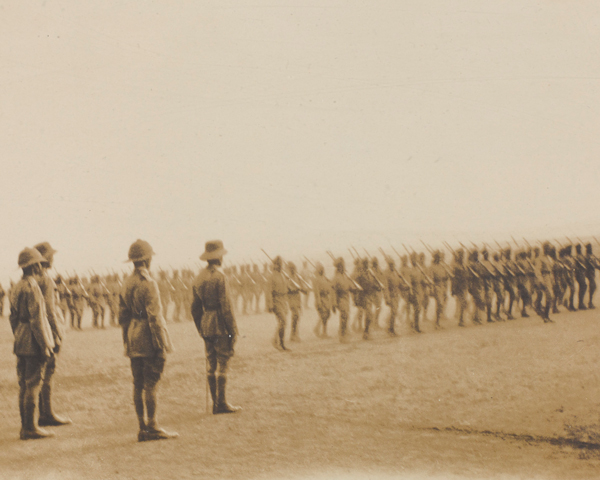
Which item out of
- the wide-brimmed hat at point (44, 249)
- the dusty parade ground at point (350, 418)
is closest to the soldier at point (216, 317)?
the dusty parade ground at point (350, 418)

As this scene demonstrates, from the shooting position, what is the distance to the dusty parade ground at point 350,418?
5680 millimetres

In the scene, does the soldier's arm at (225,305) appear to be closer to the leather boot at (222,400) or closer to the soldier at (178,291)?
the leather boot at (222,400)

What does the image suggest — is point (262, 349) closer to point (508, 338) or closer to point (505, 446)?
point (508, 338)

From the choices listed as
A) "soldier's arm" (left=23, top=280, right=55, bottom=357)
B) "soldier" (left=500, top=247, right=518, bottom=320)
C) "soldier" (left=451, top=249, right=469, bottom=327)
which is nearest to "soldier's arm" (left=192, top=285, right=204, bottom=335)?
"soldier's arm" (left=23, top=280, right=55, bottom=357)

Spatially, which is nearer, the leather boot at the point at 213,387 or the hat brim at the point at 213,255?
the hat brim at the point at 213,255

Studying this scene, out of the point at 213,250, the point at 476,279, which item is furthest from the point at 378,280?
the point at 213,250

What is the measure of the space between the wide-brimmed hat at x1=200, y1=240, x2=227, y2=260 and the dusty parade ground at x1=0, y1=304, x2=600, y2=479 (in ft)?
6.58

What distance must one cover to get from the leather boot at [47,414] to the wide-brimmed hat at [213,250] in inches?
103

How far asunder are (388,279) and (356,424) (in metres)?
8.03

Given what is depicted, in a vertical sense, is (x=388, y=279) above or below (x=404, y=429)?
above

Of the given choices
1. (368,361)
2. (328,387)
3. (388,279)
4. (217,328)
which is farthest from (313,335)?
(217,328)

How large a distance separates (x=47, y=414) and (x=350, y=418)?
3815 millimetres

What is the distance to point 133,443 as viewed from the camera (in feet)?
20.9

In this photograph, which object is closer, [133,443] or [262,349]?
[133,443]
